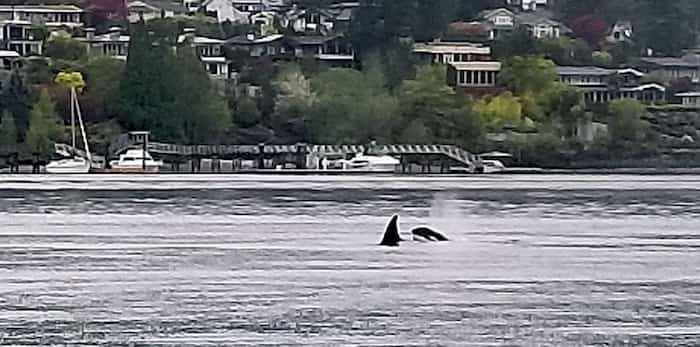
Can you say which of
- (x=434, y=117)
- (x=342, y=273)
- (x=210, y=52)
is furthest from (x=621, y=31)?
(x=342, y=273)

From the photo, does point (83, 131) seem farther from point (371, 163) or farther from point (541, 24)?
point (541, 24)

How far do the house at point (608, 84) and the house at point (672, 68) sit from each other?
4.39 feet

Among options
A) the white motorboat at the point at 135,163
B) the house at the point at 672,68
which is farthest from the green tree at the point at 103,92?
the house at the point at 672,68

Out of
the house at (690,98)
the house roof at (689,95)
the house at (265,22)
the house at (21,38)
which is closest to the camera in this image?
the house at (690,98)

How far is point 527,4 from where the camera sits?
127938 millimetres

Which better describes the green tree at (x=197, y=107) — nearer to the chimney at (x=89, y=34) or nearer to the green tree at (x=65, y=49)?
the green tree at (x=65, y=49)

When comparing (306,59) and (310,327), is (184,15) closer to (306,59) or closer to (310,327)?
(306,59)

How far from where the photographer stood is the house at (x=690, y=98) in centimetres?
10344

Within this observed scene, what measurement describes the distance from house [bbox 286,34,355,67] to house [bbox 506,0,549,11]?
19.7 metres

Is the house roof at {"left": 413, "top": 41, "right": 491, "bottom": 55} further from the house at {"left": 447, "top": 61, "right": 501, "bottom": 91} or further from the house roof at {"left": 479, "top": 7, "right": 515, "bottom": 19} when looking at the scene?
the house roof at {"left": 479, "top": 7, "right": 515, "bottom": 19}

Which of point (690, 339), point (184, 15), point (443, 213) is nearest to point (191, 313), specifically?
point (690, 339)

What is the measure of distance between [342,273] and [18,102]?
59.2m

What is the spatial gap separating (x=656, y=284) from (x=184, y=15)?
87.0m

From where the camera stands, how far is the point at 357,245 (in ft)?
136
